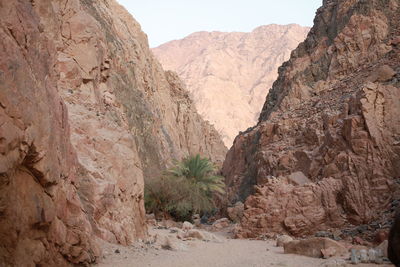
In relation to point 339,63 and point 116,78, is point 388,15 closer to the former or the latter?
point 339,63

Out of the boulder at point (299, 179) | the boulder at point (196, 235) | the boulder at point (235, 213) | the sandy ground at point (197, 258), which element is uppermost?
the boulder at point (299, 179)

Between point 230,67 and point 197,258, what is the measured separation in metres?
107

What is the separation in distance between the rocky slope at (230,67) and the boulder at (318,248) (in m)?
71.2

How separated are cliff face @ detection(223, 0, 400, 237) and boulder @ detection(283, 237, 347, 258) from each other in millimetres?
3563

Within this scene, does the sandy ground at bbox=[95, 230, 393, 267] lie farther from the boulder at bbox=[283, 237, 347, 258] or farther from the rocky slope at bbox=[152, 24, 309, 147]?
the rocky slope at bbox=[152, 24, 309, 147]

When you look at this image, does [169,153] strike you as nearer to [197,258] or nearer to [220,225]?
[220,225]

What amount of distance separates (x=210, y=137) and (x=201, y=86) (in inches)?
1792

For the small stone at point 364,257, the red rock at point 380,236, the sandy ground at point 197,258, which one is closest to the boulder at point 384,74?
the red rock at point 380,236

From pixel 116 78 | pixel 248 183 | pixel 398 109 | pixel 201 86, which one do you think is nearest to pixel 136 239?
pixel 398 109

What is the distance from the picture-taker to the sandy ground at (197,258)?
7.05 m

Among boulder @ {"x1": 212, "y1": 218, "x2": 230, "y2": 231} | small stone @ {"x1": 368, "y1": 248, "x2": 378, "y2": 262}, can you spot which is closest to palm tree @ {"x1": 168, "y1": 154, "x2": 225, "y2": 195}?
boulder @ {"x1": 212, "y1": 218, "x2": 230, "y2": 231}

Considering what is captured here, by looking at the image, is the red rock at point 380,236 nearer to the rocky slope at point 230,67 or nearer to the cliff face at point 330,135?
the cliff face at point 330,135

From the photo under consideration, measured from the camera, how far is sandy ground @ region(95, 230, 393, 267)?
705 centimetres

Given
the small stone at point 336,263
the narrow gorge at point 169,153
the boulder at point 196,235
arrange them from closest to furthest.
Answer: the narrow gorge at point 169,153 → the small stone at point 336,263 → the boulder at point 196,235
